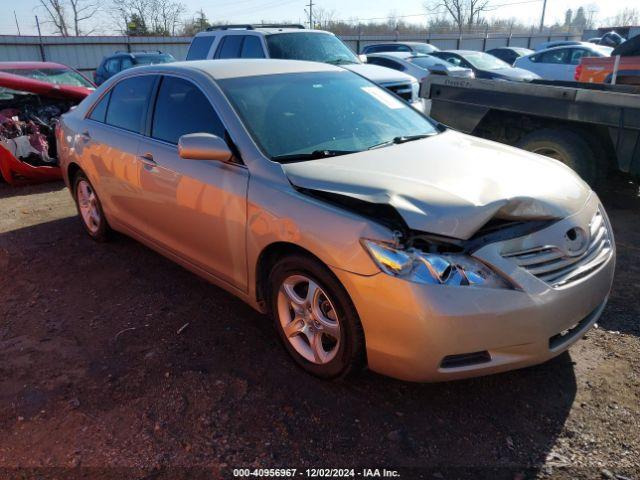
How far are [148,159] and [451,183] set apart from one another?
225 cm

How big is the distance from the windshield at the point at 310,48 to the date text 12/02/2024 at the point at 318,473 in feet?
22.5

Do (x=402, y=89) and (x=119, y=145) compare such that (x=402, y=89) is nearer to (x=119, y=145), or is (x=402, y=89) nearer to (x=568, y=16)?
(x=119, y=145)

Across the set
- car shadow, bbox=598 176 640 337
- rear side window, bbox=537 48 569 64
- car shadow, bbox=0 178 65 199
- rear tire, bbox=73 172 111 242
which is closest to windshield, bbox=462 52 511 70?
rear side window, bbox=537 48 569 64

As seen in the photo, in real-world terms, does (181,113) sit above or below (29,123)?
above

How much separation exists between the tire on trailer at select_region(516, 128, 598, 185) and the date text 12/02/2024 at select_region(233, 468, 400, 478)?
4.26 m

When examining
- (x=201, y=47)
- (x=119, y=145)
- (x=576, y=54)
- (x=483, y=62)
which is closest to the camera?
(x=119, y=145)

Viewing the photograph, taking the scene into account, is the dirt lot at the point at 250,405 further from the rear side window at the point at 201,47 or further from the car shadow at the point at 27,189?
the rear side window at the point at 201,47

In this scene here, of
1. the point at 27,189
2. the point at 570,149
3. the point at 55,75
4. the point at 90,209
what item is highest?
the point at 55,75

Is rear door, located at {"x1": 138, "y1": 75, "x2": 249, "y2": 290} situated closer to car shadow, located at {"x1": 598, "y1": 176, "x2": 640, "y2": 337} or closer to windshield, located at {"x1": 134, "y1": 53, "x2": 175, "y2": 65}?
car shadow, located at {"x1": 598, "y1": 176, "x2": 640, "y2": 337}

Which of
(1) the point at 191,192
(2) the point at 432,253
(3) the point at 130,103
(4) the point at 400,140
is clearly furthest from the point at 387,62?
(2) the point at 432,253

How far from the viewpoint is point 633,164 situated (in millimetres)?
4902

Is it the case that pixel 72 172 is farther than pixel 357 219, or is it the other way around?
pixel 72 172

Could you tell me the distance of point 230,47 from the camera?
8.75 m

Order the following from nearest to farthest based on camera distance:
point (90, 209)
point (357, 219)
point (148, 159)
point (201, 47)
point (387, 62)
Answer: point (357, 219), point (148, 159), point (90, 209), point (201, 47), point (387, 62)
